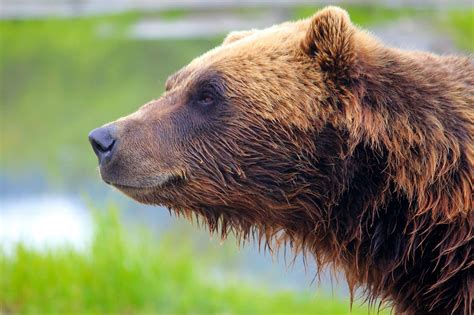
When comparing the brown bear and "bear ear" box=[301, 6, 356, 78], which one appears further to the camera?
"bear ear" box=[301, 6, 356, 78]

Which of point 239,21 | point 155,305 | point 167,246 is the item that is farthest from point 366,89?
point 239,21

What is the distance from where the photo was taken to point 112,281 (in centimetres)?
694

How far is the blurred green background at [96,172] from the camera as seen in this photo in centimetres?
698

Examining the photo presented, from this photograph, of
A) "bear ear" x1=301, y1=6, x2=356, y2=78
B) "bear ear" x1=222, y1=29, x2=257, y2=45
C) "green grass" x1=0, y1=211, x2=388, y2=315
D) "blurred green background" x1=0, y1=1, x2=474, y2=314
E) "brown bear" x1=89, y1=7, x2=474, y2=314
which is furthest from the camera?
"blurred green background" x1=0, y1=1, x2=474, y2=314

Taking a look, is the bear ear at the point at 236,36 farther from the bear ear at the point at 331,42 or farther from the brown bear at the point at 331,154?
the bear ear at the point at 331,42

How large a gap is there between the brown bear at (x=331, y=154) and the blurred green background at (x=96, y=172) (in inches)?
67.1

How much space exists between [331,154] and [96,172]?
331cm

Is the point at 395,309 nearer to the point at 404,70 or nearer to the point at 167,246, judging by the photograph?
the point at 404,70

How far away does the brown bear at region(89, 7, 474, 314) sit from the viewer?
3.86 m

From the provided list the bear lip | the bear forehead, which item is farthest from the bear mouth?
the bear forehead

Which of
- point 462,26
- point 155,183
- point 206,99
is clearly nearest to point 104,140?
point 155,183

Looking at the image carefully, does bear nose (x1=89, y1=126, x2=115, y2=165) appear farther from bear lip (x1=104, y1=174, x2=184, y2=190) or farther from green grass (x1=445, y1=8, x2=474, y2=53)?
green grass (x1=445, y1=8, x2=474, y2=53)

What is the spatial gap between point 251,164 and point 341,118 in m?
0.47

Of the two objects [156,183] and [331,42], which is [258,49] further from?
[156,183]
